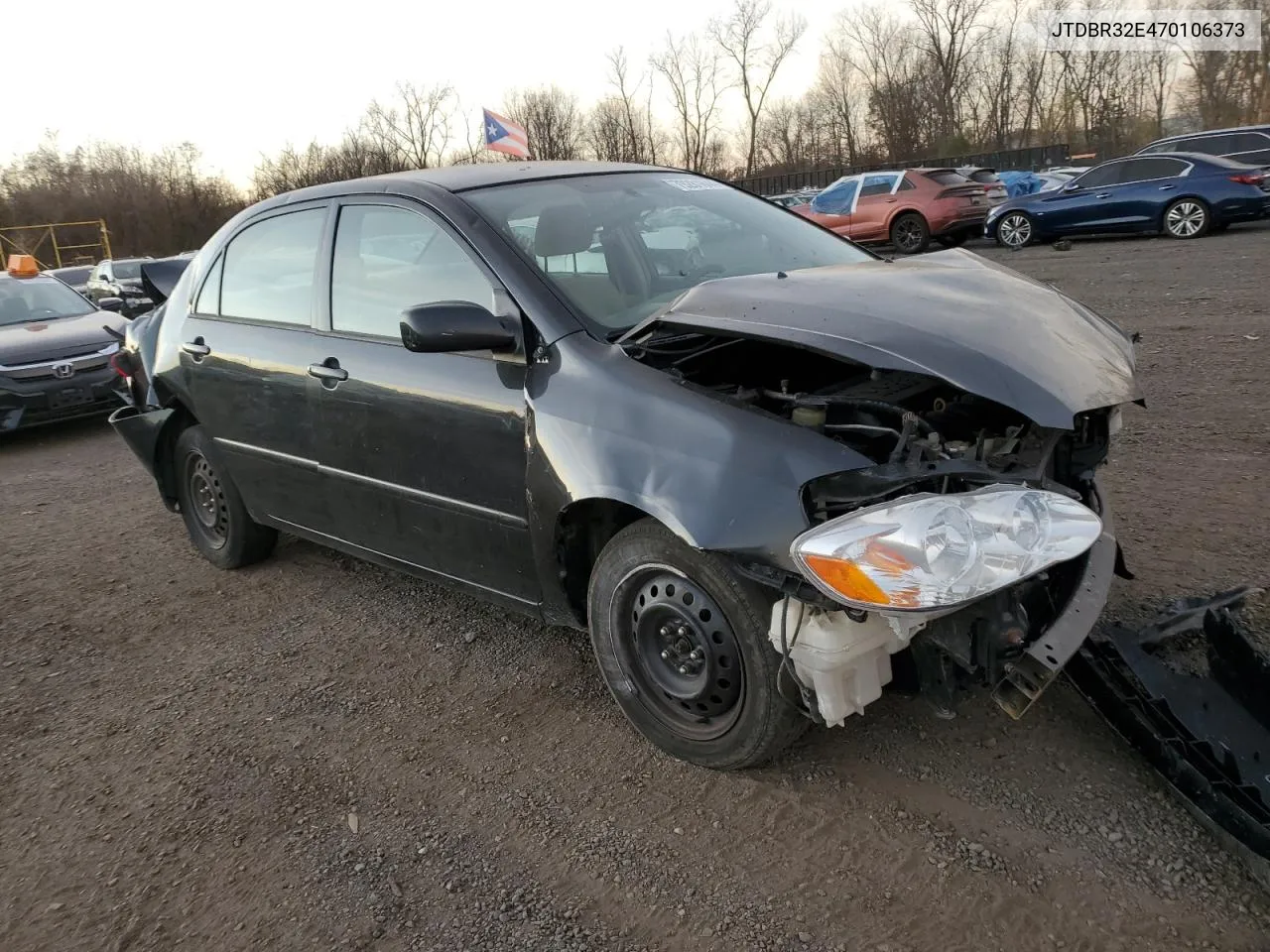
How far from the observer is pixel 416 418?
122 inches

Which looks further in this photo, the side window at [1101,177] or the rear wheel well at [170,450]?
the side window at [1101,177]

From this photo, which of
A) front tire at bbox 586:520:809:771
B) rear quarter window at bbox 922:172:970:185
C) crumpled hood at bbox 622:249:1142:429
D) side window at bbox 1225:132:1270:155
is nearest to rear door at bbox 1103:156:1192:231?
rear quarter window at bbox 922:172:970:185

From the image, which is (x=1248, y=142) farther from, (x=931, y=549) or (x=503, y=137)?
(x=931, y=549)

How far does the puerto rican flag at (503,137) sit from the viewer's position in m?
10.9

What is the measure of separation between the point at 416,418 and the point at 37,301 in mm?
8368

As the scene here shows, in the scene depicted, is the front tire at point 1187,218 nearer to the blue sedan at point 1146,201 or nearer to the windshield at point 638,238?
the blue sedan at point 1146,201

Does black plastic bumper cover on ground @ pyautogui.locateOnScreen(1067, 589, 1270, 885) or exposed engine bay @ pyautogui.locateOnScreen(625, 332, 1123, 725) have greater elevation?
exposed engine bay @ pyautogui.locateOnScreen(625, 332, 1123, 725)

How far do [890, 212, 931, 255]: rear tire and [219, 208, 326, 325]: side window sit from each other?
1378 cm

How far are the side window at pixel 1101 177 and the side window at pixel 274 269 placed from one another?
14.9 metres

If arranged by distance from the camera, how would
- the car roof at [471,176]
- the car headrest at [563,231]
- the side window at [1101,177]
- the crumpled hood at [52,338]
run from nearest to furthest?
the car headrest at [563,231], the car roof at [471,176], the crumpled hood at [52,338], the side window at [1101,177]

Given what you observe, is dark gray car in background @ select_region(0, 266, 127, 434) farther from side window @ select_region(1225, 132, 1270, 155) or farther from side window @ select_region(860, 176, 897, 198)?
side window @ select_region(1225, 132, 1270, 155)

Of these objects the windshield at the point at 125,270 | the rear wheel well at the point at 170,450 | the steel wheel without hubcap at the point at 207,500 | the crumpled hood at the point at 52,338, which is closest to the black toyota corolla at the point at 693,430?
the steel wheel without hubcap at the point at 207,500

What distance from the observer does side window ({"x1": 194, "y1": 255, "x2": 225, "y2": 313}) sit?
423cm

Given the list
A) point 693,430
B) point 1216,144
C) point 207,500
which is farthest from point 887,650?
point 1216,144
